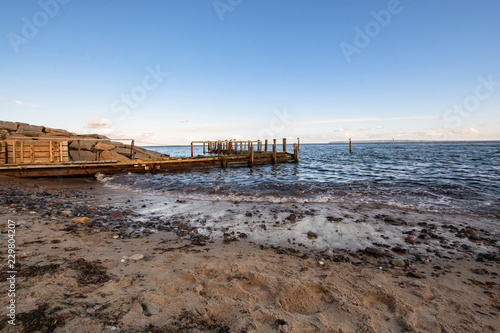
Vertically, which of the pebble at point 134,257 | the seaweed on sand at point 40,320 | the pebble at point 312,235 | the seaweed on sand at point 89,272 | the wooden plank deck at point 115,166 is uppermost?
the wooden plank deck at point 115,166

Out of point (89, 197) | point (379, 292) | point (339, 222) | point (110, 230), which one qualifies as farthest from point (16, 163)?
point (379, 292)

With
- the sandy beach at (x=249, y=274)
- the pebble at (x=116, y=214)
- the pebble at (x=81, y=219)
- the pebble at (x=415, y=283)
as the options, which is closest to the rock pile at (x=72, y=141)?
the pebble at (x=116, y=214)

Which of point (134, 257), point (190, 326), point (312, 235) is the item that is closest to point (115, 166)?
point (134, 257)

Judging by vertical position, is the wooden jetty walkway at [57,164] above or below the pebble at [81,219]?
above

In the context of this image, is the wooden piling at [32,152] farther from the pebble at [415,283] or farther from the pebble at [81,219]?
the pebble at [415,283]

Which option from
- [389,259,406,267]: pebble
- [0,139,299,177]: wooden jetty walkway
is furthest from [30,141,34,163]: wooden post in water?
[389,259,406,267]: pebble

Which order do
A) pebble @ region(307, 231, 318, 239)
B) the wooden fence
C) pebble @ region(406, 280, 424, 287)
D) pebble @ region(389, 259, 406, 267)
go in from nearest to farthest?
1. pebble @ region(406, 280, 424, 287)
2. pebble @ region(389, 259, 406, 267)
3. pebble @ region(307, 231, 318, 239)
4. the wooden fence

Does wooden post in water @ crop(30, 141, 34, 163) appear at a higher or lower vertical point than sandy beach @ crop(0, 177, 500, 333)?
higher

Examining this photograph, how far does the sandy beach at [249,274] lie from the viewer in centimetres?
246

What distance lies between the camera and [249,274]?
3.53m

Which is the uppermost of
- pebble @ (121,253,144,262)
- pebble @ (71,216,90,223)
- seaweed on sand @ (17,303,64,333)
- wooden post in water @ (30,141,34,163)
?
wooden post in water @ (30,141,34,163)

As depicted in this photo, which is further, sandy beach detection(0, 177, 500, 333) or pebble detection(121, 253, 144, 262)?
pebble detection(121, 253, 144, 262)

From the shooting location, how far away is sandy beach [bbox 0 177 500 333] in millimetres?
2459

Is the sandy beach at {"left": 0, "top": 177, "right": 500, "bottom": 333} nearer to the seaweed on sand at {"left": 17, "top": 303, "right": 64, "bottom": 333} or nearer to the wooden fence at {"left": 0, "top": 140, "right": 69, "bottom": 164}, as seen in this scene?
the seaweed on sand at {"left": 17, "top": 303, "right": 64, "bottom": 333}
